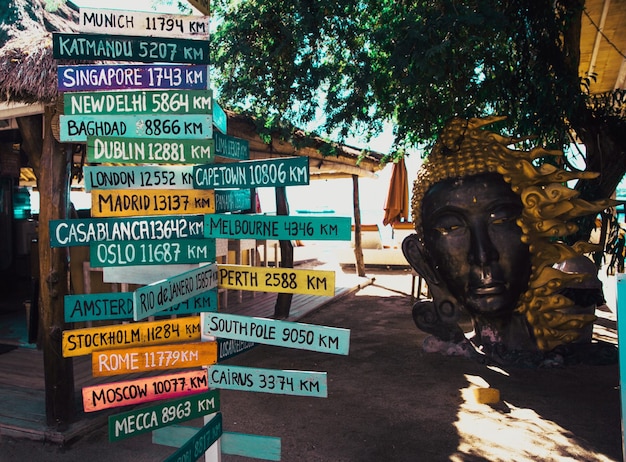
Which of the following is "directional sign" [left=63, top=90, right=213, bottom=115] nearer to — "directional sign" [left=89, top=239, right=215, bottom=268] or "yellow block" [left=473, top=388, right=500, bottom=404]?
"directional sign" [left=89, top=239, right=215, bottom=268]

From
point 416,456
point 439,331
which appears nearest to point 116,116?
point 416,456

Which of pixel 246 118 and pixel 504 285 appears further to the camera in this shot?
pixel 246 118

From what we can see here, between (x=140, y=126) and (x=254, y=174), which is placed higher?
(x=140, y=126)

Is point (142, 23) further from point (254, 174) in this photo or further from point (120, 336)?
point (120, 336)

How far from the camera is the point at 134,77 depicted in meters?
2.88

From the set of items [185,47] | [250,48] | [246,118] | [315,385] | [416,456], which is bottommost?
[416,456]

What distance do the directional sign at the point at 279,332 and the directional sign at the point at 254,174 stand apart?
70cm

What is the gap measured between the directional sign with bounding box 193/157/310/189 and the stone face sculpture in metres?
3.28

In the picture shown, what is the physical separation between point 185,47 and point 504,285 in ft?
13.7

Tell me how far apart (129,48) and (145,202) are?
0.83 m

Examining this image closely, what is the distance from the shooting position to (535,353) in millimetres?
5926

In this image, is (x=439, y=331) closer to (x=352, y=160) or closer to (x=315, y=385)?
(x=315, y=385)

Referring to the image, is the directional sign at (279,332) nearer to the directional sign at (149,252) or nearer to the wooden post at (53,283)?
the directional sign at (149,252)

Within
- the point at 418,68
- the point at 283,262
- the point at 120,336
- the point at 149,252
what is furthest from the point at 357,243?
the point at 120,336
